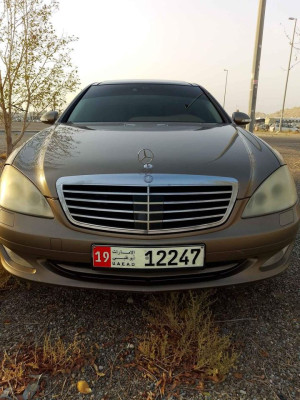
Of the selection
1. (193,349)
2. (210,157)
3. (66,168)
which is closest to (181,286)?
(193,349)

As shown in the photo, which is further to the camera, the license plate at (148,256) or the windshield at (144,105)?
the windshield at (144,105)

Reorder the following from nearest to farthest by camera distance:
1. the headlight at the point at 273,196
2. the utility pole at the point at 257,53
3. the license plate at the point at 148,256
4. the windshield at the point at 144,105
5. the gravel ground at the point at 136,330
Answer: the gravel ground at the point at 136,330 < the license plate at the point at 148,256 < the headlight at the point at 273,196 < the windshield at the point at 144,105 < the utility pole at the point at 257,53

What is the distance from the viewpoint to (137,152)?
5.94 ft

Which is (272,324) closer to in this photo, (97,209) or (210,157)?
(210,157)

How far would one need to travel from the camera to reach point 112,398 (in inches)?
53.7

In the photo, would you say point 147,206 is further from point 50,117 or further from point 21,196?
point 50,117

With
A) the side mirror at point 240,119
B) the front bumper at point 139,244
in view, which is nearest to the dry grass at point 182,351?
the front bumper at point 139,244

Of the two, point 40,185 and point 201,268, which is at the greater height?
point 40,185

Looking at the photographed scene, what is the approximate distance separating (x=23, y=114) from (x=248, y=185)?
5.66 m

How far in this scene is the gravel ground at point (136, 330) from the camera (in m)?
1.41

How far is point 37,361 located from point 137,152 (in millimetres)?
1115

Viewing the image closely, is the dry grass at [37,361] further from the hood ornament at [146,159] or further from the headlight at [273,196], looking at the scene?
the headlight at [273,196]

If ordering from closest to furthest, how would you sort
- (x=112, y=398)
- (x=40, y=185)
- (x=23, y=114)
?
(x=112, y=398) < (x=40, y=185) < (x=23, y=114)

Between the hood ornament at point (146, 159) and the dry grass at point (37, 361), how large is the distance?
0.85 metres
